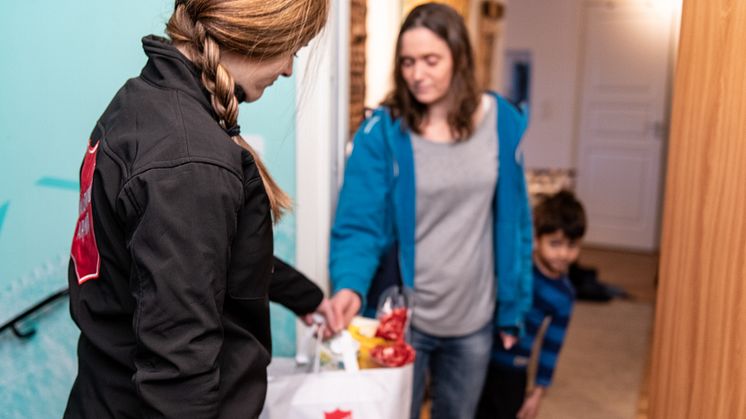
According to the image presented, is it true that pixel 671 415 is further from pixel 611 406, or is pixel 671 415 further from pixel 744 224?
pixel 611 406

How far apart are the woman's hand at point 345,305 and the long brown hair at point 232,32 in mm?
604

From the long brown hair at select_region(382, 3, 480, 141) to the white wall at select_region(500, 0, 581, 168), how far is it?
4372mm

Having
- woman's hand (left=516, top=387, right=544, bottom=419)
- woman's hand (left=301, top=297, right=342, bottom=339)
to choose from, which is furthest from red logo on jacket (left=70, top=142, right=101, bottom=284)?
woman's hand (left=516, top=387, right=544, bottom=419)

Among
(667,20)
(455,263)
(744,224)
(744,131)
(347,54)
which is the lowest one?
(455,263)

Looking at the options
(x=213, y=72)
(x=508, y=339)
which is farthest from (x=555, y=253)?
(x=213, y=72)

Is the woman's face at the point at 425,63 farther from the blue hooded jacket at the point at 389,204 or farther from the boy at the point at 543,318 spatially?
the boy at the point at 543,318

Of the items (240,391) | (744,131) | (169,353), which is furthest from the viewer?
(744,131)

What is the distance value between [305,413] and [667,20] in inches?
201

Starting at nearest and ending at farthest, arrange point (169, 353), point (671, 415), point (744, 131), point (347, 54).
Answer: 1. point (169, 353)
2. point (744, 131)
3. point (671, 415)
4. point (347, 54)

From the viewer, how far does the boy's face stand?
8.42ft

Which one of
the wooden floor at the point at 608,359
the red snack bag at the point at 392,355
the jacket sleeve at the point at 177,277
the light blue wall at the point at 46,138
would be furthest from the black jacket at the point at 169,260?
the wooden floor at the point at 608,359

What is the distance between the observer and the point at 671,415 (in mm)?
1606

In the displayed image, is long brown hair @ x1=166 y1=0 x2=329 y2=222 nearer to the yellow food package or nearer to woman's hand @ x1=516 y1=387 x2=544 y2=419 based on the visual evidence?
the yellow food package

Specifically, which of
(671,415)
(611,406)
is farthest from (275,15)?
(611,406)
